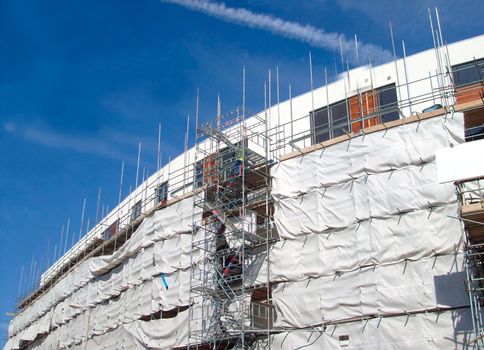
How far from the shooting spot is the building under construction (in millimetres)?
17391

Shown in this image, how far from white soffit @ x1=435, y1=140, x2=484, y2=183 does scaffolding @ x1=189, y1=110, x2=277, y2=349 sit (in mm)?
7663

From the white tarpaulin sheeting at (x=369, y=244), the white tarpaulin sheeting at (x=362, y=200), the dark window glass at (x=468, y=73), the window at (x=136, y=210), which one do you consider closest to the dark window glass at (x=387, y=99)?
the dark window glass at (x=468, y=73)

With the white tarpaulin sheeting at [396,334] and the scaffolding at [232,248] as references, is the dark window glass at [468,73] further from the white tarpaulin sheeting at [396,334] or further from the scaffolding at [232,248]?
the white tarpaulin sheeting at [396,334]

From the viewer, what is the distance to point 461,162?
15727 mm

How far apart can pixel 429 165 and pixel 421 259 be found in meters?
2.96

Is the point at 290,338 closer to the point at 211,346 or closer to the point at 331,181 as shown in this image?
the point at 211,346

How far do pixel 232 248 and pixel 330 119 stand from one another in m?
6.66

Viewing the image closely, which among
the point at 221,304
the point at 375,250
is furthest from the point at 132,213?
the point at 375,250

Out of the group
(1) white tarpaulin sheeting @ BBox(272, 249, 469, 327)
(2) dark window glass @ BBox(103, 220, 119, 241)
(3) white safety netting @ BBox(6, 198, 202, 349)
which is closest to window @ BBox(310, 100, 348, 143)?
(3) white safety netting @ BBox(6, 198, 202, 349)

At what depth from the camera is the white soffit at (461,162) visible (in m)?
15.5

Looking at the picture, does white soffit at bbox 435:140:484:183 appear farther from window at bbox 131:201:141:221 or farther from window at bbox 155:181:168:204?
window at bbox 131:201:141:221

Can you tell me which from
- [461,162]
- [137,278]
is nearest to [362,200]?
[461,162]

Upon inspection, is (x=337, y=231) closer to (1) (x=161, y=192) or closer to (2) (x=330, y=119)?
(2) (x=330, y=119)

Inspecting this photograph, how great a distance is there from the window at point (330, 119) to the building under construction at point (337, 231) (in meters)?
0.06
